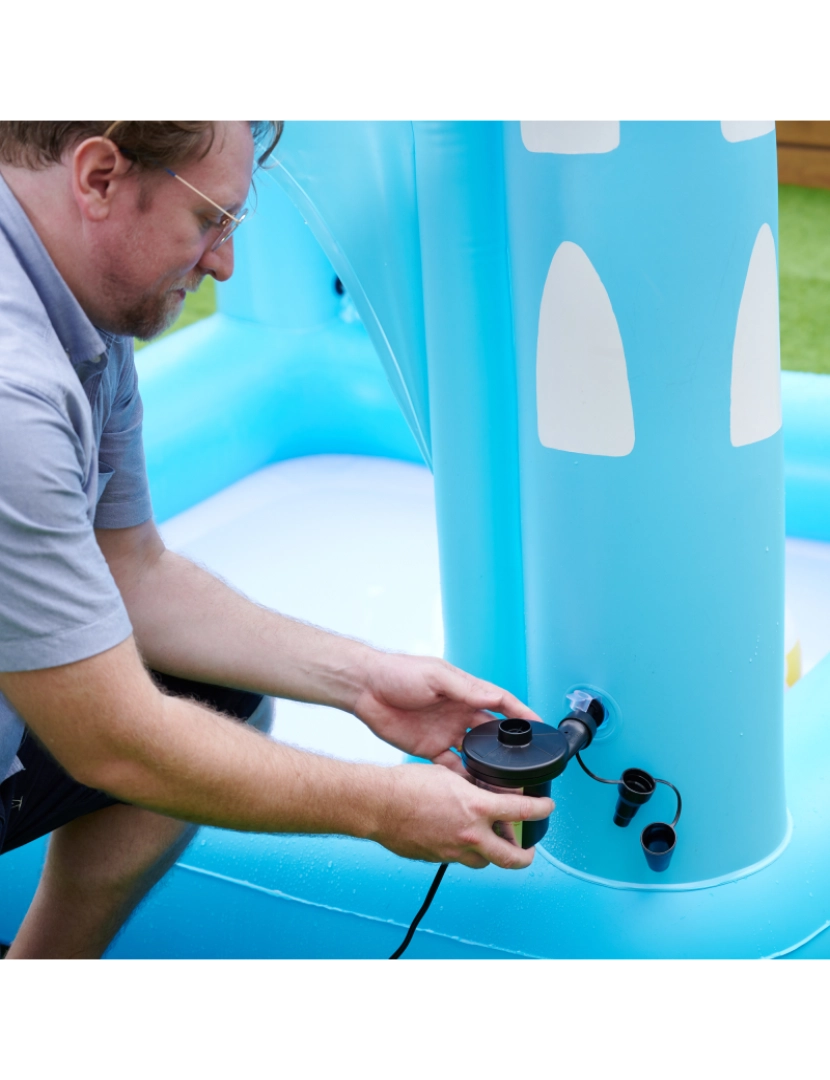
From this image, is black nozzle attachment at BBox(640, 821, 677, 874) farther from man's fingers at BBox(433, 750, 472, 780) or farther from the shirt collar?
the shirt collar

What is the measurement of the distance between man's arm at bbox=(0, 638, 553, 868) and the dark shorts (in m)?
0.24

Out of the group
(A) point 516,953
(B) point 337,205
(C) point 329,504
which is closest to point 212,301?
(C) point 329,504

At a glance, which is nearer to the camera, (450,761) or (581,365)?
(581,365)

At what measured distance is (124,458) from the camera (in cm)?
141

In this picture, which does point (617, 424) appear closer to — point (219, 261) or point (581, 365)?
point (581, 365)

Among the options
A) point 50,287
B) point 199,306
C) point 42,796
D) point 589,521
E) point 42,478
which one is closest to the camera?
point 42,478

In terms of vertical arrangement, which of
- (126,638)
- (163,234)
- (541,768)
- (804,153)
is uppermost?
(804,153)

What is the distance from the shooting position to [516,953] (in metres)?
1.36

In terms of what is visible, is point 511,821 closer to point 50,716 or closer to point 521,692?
point 521,692

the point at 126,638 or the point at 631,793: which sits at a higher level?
the point at 126,638

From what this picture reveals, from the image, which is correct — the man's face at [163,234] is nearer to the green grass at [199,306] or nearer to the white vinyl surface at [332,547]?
the white vinyl surface at [332,547]

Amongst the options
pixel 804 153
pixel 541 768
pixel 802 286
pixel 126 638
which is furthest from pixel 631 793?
pixel 804 153

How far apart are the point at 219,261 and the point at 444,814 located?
0.58m

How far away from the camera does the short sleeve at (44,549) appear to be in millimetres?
979
